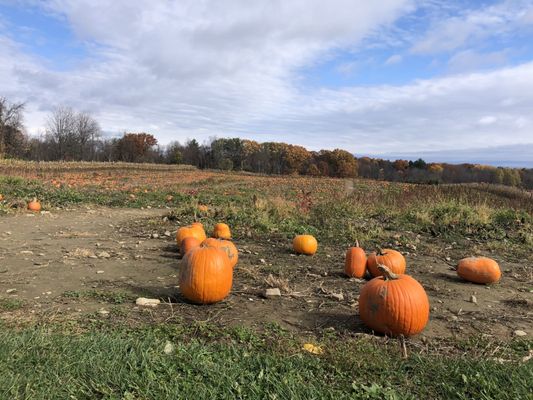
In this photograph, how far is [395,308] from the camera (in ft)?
11.6

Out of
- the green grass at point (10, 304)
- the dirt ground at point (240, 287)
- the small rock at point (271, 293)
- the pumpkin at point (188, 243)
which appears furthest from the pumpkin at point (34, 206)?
the small rock at point (271, 293)

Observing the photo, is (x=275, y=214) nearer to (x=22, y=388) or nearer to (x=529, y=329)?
(x=529, y=329)

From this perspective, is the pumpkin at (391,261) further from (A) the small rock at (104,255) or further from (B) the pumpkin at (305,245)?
(A) the small rock at (104,255)

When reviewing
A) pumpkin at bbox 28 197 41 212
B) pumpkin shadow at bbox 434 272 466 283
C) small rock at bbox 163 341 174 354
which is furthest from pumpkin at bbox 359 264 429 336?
pumpkin at bbox 28 197 41 212

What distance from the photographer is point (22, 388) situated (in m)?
2.43

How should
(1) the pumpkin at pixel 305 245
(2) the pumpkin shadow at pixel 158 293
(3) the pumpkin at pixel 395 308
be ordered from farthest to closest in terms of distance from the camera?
(1) the pumpkin at pixel 305 245
(2) the pumpkin shadow at pixel 158 293
(3) the pumpkin at pixel 395 308

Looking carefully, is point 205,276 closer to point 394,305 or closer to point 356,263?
point 394,305

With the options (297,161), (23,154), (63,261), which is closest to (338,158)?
(297,161)

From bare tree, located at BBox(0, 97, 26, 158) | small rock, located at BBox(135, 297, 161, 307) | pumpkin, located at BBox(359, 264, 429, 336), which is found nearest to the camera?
pumpkin, located at BBox(359, 264, 429, 336)

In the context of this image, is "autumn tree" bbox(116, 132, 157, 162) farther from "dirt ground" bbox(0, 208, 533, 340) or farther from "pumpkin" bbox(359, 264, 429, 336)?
"pumpkin" bbox(359, 264, 429, 336)

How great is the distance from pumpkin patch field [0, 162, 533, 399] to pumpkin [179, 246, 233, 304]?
1 cm

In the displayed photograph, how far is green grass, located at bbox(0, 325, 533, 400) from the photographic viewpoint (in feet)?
8.16

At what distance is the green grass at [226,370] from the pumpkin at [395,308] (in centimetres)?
34

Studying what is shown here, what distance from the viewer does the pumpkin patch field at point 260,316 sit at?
2609 millimetres
